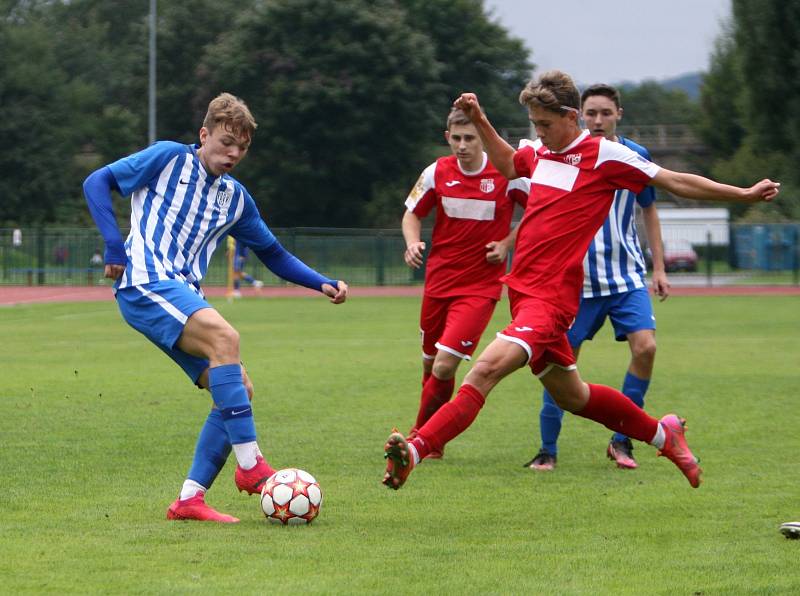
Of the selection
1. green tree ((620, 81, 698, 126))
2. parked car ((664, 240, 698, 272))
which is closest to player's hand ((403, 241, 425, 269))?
parked car ((664, 240, 698, 272))

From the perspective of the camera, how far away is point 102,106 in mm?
64938

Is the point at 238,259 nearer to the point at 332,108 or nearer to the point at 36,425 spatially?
the point at 332,108

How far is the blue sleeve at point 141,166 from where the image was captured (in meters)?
6.02

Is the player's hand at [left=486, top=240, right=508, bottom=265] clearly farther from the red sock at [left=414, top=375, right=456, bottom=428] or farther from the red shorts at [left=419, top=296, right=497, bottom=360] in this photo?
the red sock at [left=414, top=375, right=456, bottom=428]

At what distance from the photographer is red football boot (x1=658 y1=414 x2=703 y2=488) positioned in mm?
6441

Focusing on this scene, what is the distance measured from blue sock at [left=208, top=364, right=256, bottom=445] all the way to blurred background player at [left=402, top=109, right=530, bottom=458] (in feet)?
7.76

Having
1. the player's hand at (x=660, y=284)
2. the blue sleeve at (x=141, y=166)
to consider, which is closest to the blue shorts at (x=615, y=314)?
the player's hand at (x=660, y=284)

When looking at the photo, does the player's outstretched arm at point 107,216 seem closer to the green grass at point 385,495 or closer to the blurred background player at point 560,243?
the green grass at point 385,495

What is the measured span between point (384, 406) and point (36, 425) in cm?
277

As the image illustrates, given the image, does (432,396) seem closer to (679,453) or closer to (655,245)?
(655,245)

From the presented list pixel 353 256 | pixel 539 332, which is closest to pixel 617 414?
pixel 539 332

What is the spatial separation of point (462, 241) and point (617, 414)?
2184mm

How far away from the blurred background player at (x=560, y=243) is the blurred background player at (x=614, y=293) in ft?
4.43

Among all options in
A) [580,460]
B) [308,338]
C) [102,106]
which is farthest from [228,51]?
[580,460]
